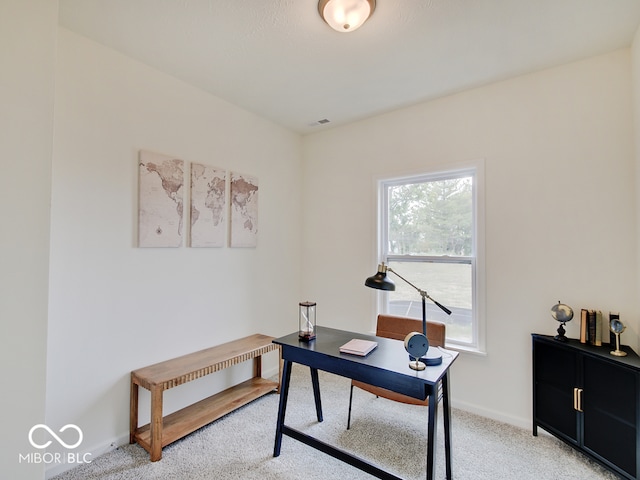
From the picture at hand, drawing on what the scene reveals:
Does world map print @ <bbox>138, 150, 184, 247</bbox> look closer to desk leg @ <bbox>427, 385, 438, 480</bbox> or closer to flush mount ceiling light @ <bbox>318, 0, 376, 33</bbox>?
flush mount ceiling light @ <bbox>318, 0, 376, 33</bbox>

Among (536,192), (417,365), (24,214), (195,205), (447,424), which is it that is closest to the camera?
(24,214)

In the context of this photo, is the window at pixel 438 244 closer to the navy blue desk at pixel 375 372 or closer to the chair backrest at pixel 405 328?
the chair backrest at pixel 405 328

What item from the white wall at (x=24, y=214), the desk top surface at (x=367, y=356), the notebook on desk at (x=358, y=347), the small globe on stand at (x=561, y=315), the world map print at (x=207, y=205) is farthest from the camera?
the world map print at (x=207, y=205)

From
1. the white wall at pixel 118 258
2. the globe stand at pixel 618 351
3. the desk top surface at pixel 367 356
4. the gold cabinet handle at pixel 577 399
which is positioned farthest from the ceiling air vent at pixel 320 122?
the gold cabinet handle at pixel 577 399

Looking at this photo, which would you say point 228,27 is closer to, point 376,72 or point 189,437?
point 376,72

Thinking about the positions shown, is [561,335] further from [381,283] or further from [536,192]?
[381,283]

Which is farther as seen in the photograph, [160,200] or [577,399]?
[160,200]

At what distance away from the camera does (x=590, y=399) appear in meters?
1.95

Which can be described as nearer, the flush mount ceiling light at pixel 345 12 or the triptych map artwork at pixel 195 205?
the flush mount ceiling light at pixel 345 12

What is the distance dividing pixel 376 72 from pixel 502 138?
3.90 ft

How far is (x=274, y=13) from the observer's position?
71.4 inches

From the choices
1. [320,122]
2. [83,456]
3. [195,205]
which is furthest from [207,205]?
[83,456]

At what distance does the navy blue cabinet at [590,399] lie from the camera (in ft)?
5.70

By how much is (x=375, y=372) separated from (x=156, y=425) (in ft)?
4.89
